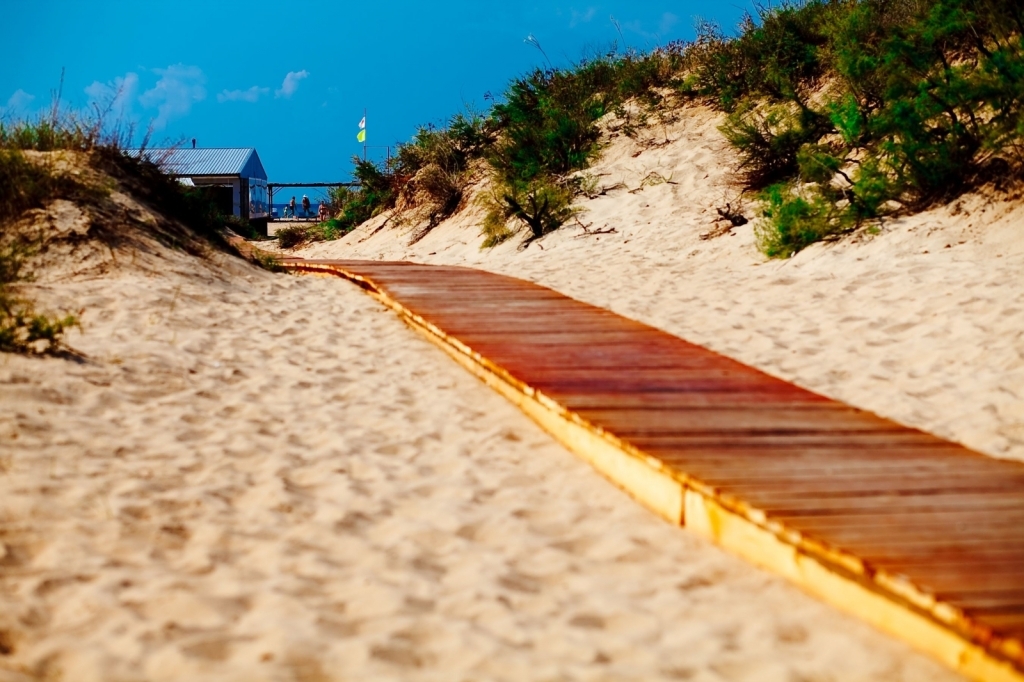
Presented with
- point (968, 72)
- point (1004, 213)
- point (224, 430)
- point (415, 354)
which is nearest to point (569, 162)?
point (968, 72)

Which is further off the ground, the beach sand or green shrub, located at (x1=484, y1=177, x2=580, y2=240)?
green shrub, located at (x1=484, y1=177, x2=580, y2=240)

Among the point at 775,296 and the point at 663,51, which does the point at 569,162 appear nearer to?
the point at 663,51

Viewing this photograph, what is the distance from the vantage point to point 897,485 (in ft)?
9.50

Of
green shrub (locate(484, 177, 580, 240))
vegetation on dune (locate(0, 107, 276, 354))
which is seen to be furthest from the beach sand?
green shrub (locate(484, 177, 580, 240))

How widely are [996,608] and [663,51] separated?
15057 mm

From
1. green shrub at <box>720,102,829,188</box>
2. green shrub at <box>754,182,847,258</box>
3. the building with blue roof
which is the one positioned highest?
the building with blue roof

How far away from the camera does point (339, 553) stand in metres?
2.88

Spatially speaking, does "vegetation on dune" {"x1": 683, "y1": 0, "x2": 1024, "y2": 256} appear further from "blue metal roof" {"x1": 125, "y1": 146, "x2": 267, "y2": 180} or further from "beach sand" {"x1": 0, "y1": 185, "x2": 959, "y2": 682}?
"blue metal roof" {"x1": 125, "y1": 146, "x2": 267, "y2": 180}

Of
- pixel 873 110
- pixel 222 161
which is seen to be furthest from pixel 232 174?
pixel 873 110

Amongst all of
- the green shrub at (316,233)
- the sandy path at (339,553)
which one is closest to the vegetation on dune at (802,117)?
the green shrub at (316,233)

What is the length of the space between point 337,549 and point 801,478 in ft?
5.13

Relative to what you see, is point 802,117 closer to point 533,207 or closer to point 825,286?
point 533,207

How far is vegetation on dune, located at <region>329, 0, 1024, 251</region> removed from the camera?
7844mm

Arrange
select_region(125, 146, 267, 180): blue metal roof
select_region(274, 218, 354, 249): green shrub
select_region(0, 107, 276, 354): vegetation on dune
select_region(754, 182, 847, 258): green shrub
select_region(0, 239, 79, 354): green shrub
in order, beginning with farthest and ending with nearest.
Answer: select_region(125, 146, 267, 180): blue metal roof
select_region(274, 218, 354, 249): green shrub
select_region(754, 182, 847, 258): green shrub
select_region(0, 107, 276, 354): vegetation on dune
select_region(0, 239, 79, 354): green shrub
